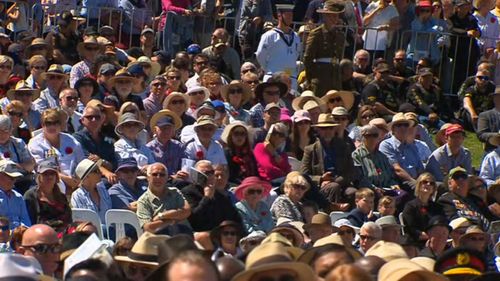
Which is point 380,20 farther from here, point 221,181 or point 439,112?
point 221,181

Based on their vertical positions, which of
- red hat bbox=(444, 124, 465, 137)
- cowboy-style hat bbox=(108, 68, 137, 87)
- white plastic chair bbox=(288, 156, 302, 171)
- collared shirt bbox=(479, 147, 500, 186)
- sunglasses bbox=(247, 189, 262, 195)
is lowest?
collared shirt bbox=(479, 147, 500, 186)

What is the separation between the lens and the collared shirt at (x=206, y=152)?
654 inches

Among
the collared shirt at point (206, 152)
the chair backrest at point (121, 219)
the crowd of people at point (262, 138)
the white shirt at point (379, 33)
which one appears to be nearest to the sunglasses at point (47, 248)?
the crowd of people at point (262, 138)

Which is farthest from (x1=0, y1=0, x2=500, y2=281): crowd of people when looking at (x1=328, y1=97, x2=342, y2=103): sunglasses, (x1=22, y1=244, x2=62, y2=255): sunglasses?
(x1=328, y1=97, x2=342, y2=103): sunglasses

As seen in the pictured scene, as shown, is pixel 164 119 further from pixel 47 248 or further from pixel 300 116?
pixel 47 248

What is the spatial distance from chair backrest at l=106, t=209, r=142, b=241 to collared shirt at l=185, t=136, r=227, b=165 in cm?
217

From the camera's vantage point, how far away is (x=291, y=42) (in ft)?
67.6

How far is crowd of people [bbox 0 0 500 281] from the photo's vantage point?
1315 centimetres

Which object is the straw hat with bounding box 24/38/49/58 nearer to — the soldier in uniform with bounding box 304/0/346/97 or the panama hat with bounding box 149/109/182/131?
the panama hat with bounding box 149/109/182/131

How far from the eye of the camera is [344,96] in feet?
64.8

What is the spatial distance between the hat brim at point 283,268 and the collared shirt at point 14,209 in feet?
18.7

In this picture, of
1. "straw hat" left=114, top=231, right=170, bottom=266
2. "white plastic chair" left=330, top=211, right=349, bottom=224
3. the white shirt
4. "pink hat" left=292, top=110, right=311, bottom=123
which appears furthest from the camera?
the white shirt

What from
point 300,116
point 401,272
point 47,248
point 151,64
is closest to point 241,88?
point 300,116

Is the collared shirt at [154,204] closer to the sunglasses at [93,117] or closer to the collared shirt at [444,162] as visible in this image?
the sunglasses at [93,117]
